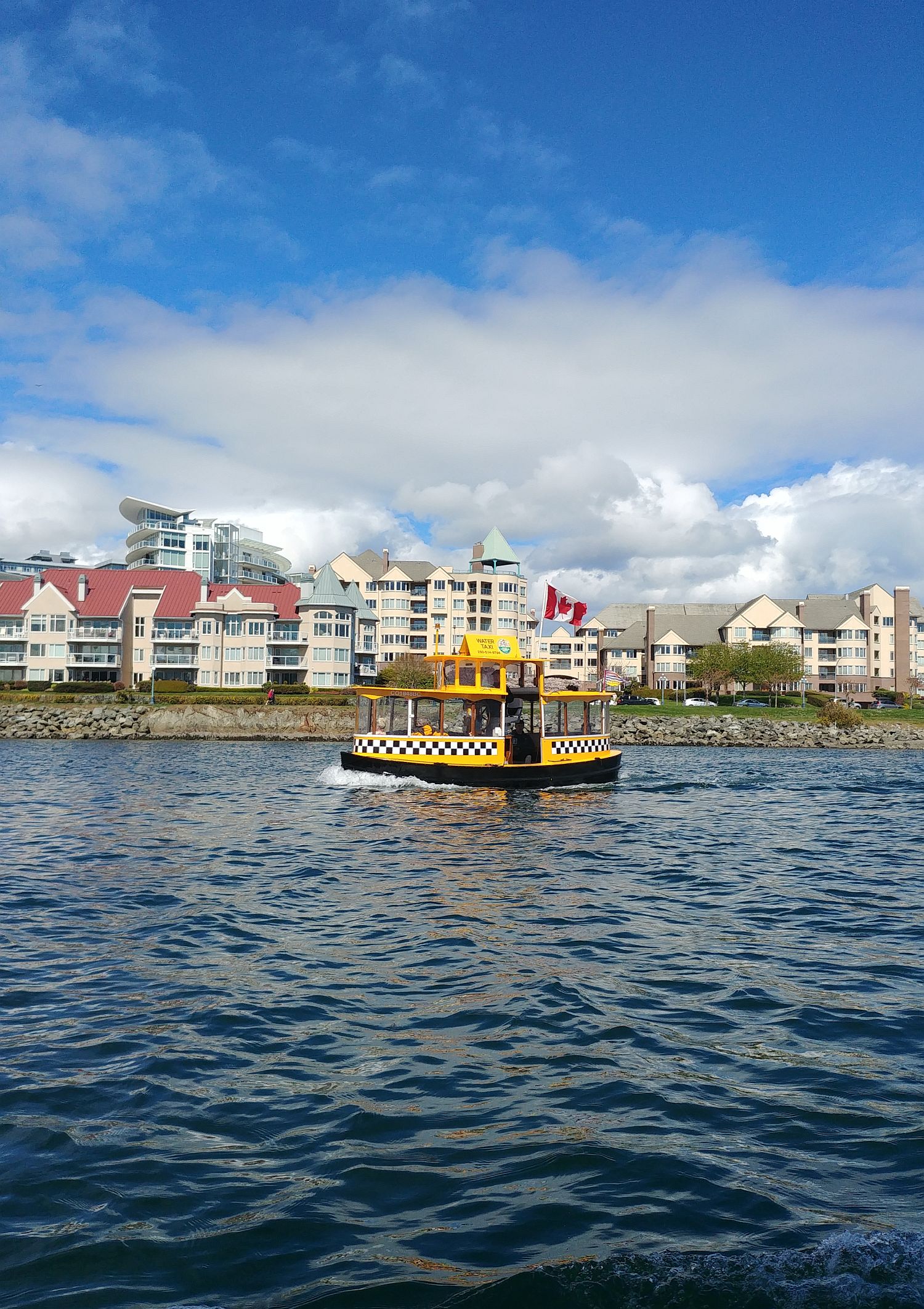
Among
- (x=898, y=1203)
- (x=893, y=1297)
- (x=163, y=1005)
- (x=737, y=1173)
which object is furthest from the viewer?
(x=163, y=1005)

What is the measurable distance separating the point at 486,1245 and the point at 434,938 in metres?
7.12

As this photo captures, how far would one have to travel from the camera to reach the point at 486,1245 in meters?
5.52

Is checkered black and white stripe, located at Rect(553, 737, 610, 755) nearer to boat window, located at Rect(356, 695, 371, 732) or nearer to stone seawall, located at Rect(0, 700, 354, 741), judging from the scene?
boat window, located at Rect(356, 695, 371, 732)

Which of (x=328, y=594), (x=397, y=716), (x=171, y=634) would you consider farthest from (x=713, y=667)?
(x=397, y=716)

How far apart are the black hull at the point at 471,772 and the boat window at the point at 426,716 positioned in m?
1.43

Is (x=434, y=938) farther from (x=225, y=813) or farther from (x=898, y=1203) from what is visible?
(x=225, y=813)

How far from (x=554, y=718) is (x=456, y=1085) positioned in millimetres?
28526

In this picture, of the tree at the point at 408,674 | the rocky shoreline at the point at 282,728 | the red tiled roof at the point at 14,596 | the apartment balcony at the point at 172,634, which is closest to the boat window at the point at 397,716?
the rocky shoreline at the point at 282,728

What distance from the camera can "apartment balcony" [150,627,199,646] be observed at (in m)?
93.3

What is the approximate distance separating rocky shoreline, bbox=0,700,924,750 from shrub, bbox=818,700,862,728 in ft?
3.78

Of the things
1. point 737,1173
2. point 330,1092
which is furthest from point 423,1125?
point 737,1173

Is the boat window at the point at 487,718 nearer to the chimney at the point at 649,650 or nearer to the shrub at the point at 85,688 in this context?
the shrub at the point at 85,688

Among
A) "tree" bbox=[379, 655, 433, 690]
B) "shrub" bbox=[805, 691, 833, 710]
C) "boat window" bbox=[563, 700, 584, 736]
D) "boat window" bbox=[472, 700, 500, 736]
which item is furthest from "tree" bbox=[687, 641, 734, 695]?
"boat window" bbox=[472, 700, 500, 736]

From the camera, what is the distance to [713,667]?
10281 cm
